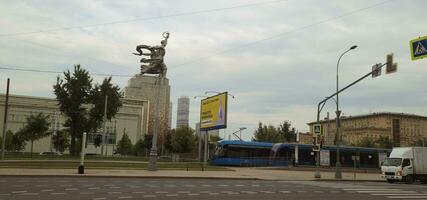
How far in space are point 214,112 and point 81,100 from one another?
80.8 ft

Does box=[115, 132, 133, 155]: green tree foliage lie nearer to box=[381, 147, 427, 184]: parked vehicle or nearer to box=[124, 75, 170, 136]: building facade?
box=[124, 75, 170, 136]: building facade

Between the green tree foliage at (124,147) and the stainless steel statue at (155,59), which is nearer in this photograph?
the stainless steel statue at (155,59)

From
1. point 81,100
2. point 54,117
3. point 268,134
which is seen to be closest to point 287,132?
point 268,134

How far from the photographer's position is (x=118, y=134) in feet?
463

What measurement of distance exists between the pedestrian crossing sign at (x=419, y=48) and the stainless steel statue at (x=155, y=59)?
22.2 metres

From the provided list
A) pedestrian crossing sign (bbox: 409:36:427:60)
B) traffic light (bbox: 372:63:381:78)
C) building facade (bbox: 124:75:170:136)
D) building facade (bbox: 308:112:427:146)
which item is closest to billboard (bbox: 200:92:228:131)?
traffic light (bbox: 372:63:381:78)

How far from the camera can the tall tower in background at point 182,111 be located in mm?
156475

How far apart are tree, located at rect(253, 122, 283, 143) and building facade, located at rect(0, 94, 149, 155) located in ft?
134

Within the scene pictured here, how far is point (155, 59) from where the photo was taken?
1569 inches

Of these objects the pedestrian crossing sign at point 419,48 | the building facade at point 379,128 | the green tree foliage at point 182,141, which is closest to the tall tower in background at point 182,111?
the building facade at point 379,128

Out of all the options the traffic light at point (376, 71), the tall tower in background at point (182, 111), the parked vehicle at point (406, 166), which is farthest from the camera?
the tall tower in background at point (182, 111)

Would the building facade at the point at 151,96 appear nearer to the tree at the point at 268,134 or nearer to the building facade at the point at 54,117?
the building facade at the point at 54,117

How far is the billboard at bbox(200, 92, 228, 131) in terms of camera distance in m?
48.6

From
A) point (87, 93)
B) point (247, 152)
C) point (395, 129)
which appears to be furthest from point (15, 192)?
point (395, 129)
